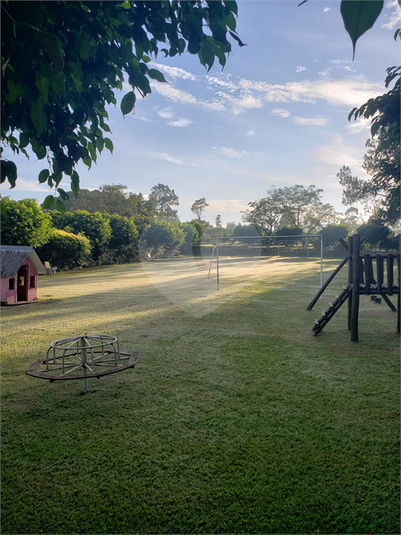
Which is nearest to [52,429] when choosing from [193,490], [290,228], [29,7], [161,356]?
[193,490]

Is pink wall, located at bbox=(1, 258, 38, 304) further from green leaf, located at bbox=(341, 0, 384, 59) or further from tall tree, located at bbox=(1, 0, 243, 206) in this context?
green leaf, located at bbox=(341, 0, 384, 59)

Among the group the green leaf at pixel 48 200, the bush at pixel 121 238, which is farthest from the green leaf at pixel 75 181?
the bush at pixel 121 238

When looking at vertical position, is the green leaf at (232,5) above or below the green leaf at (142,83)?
above

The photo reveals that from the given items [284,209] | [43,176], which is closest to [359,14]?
[43,176]

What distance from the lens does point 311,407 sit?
11.0ft

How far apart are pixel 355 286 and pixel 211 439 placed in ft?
13.5

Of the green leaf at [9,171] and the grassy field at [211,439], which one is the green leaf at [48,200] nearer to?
the green leaf at [9,171]

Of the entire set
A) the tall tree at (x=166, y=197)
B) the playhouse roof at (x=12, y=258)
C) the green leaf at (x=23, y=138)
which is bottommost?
the playhouse roof at (x=12, y=258)

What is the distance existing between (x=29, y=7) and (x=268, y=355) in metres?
4.53

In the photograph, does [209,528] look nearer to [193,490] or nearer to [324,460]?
[193,490]

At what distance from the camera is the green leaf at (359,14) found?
0.44m

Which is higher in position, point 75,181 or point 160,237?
point 160,237

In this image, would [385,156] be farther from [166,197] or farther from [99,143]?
[99,143]

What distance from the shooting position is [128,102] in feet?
6.39
